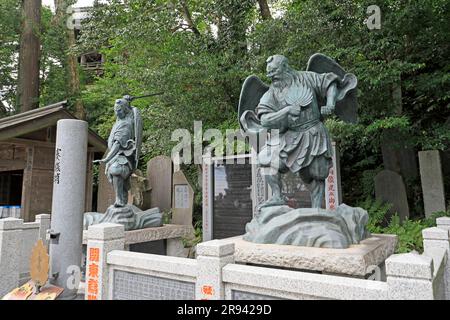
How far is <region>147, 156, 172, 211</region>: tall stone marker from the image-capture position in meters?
8.92

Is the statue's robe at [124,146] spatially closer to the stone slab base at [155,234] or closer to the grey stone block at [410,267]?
the stone slab base at [155,234]

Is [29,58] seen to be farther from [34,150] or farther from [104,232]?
[104,232]

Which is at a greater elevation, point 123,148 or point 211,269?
point 123,148

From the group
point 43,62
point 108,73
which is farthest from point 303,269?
point 43,62

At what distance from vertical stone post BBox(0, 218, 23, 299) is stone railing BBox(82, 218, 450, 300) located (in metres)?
2.35

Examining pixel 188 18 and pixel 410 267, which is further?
pixel 188 18

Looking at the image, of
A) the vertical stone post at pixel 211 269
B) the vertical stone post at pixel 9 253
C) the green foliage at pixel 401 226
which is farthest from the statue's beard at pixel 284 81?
the vertical stone post at pixel 9 253

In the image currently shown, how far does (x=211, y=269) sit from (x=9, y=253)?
4.12 metres

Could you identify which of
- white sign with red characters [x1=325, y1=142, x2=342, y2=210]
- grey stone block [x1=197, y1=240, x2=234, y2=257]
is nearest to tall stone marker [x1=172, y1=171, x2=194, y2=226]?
white sign with red characters [x1=325, y1=142, x2=342, y2=210]

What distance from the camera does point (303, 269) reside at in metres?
3.56

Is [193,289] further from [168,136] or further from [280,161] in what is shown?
[168,136]

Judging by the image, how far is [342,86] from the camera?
450cm

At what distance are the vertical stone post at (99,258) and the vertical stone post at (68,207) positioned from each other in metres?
0.94

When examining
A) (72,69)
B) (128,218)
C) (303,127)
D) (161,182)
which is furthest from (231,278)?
(72,69)
